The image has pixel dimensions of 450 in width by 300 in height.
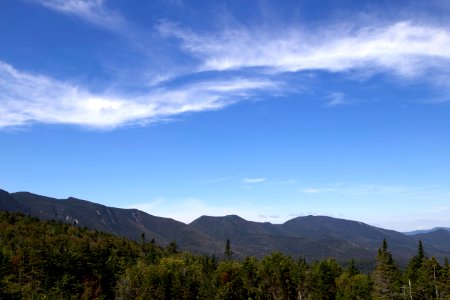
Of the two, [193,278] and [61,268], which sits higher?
[61,268]

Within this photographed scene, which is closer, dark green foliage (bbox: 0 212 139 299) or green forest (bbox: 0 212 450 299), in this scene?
green forest (bbox: 0 212 450 299)

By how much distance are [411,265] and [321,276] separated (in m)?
27.3

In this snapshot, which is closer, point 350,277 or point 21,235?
point 350,277

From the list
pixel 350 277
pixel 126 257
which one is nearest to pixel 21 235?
pixel 126 257

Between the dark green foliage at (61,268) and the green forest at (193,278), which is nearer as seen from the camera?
the green forest at (193,278)

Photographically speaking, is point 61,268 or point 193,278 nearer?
point 61,268

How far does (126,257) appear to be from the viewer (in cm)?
18475

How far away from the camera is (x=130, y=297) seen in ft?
462

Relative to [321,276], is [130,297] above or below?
below

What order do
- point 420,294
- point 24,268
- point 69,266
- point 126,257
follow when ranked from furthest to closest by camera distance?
point 126,257 < point 69,266 < point 24,268 < point 420,294

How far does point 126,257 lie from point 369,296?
325ft

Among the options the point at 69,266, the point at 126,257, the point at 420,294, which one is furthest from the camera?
the point at 126,257

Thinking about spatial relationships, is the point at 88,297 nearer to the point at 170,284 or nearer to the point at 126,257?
the point at 170,284

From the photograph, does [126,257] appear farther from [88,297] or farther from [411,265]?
[411,265]
